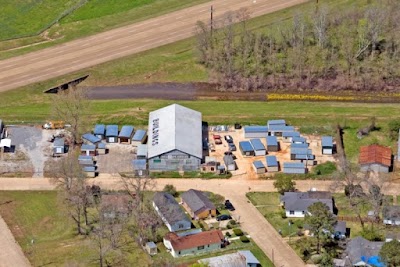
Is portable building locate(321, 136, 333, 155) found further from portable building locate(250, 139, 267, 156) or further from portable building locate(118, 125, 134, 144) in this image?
portable building locate(118, 125, 134, 144)

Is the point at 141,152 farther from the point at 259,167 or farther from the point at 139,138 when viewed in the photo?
the point at 259,167

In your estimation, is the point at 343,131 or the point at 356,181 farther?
the point at 343,131

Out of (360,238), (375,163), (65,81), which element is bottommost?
(360,238)

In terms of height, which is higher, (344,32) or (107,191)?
(344,32)

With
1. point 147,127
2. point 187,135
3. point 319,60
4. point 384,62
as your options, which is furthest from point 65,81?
point 384,62

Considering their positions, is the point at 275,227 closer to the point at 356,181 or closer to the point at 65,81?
the point at 356,181

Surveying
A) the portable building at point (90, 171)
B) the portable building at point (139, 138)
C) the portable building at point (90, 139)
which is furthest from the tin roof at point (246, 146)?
the portable building at point (90, 171)

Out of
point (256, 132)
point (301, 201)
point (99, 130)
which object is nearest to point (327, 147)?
point (256, 132)
